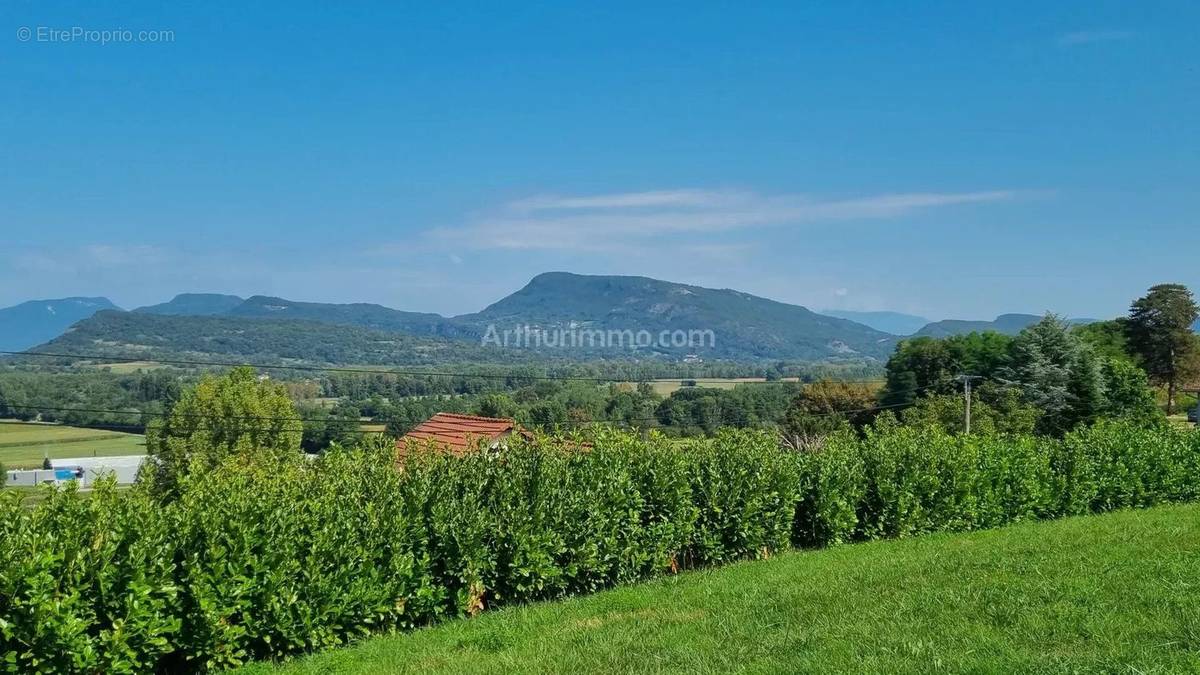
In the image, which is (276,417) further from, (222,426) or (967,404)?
(967,404)

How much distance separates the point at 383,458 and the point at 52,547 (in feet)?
14.7

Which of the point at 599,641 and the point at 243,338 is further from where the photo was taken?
the point at 243,338

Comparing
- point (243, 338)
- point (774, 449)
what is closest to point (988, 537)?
point (774, 449)

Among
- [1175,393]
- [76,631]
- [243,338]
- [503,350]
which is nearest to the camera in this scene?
[76,631]

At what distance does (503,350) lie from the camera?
18025 centimetres

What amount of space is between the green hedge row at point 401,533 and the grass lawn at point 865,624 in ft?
1.66

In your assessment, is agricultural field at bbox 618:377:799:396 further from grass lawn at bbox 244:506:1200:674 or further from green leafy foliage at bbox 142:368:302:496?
grass lawn at bbox 244:506:1200:674

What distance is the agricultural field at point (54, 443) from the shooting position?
5828cm

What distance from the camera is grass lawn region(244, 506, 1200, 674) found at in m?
6.27

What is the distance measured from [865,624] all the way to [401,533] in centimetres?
448

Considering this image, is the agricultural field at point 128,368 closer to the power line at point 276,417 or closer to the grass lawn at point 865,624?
the power line at point 276,417

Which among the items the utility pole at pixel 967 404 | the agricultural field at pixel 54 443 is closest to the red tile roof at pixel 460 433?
the utility pole at pixel 967 404

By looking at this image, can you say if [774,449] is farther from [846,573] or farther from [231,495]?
[231,495]

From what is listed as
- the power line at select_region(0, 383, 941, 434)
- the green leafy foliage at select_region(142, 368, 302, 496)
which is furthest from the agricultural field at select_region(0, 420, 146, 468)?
the green leafy foliage at select_region(142, 368, 302, 496)
